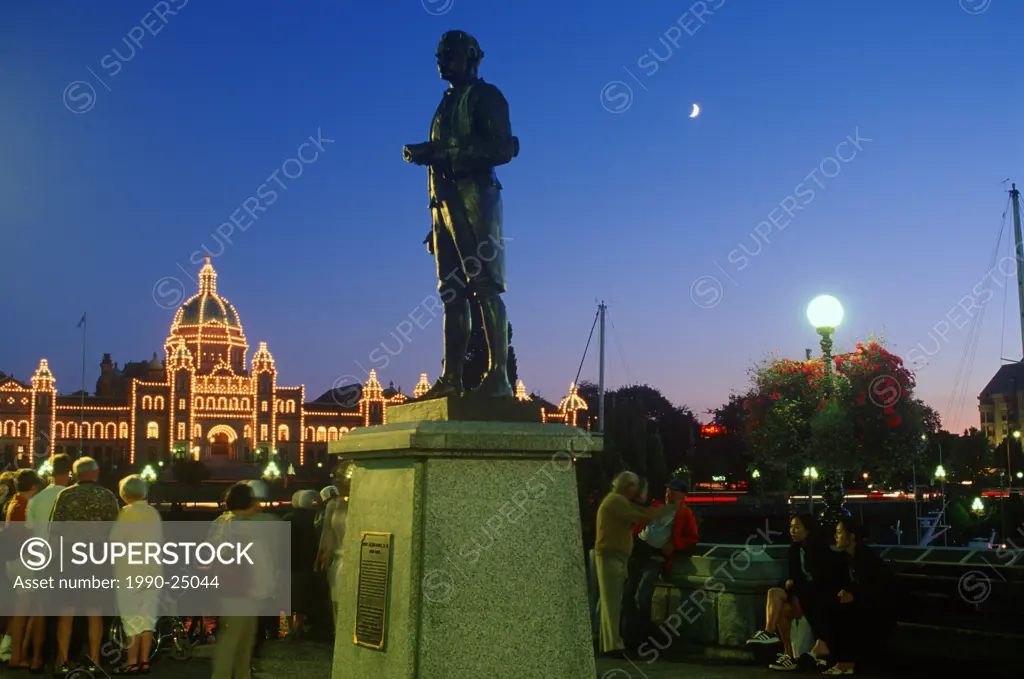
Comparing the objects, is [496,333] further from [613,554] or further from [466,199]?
[613,554]

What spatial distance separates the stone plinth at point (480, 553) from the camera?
548 centimetres

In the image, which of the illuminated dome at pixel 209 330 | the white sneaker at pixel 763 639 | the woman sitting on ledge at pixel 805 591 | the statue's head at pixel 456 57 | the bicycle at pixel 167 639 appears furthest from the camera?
the illuminated dome at pixel 209 330

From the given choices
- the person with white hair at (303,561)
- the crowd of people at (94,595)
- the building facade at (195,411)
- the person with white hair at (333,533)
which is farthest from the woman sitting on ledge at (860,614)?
the building facade at (195,411)

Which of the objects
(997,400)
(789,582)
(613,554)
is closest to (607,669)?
(613,554)

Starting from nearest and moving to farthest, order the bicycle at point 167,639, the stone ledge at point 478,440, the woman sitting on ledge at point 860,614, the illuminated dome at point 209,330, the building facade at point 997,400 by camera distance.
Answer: the stone ledge at point 478,440
the woman sitting on ledge at point 860,614
the bicycle at point 167,639
the illuminated dome at point 209,330
the building facade at point 997,400

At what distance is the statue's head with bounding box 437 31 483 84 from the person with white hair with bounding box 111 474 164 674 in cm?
464

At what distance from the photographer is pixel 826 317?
11008 mm

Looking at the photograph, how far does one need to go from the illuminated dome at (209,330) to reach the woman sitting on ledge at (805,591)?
116 metres

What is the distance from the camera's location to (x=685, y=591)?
9930mm

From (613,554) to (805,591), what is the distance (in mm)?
1764

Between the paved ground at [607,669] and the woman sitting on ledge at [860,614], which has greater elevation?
the woman sitting on ledge at [860,614]

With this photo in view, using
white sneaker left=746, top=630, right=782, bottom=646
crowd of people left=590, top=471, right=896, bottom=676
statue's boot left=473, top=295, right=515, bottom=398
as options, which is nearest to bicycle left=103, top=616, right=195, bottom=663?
crowd of people left=590, top=471, right=896, bottom=676

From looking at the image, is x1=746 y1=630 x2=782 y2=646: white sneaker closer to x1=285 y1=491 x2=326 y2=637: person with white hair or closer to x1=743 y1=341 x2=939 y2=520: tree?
x1=743 y1=341 x2=939 y2=520: tree

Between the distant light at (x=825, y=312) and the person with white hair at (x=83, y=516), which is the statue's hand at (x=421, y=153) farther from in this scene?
the distant light at (x=825, y=312)
